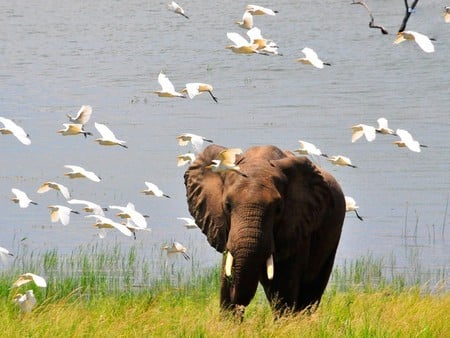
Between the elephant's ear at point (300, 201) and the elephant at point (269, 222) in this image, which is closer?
the elephant at point (269, 222)

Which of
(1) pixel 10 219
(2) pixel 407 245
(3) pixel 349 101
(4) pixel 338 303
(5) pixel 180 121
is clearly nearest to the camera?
(4) pixel 338 303

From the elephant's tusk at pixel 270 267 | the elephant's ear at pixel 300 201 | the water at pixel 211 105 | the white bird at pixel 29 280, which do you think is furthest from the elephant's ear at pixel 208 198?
the water at pixel 211 105

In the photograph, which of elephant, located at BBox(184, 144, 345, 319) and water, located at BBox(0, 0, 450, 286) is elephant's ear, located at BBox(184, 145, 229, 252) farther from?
water, located at BBox(0, 0, 450, 286)

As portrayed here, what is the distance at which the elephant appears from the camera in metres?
9.84

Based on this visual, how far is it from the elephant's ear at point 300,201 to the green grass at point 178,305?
60 centimetres

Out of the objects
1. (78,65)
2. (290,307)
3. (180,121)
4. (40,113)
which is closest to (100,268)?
(290,307)

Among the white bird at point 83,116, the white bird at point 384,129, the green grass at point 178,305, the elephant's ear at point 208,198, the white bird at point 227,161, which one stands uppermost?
the white bird at point 227,161

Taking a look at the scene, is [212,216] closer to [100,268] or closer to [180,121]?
[100,268]

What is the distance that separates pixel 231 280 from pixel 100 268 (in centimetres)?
501

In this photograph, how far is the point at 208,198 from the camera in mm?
10656

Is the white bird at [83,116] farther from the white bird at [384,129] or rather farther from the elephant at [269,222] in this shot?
the white bird at [384,129]

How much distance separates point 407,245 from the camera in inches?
664

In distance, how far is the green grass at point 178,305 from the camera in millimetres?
9617

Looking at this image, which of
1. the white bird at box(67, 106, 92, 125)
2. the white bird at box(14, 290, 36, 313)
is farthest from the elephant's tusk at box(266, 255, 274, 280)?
the white bird at box(67, 106, 92, 125)
